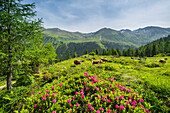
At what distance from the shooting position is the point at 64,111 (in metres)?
3.47

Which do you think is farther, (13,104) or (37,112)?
(13,104)

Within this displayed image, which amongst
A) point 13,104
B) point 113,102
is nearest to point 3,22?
point 13,104

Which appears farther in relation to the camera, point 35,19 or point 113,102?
point 35,19

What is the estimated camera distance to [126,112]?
3326 millimetres

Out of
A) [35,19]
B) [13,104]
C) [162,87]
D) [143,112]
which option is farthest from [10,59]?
[162,87]

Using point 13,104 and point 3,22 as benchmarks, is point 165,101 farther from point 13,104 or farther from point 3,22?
point 3,22

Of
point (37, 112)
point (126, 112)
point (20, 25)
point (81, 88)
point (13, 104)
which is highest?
point (20, 25)

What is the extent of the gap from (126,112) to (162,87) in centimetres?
416

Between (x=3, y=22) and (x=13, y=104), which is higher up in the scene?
(x=3, y=22)

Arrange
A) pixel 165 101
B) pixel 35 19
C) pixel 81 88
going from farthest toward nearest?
pixel 35 19, pixel 81 88, pixel 165 101

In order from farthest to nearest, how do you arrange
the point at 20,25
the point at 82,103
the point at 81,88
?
the point at 20,25 → the point at 81,88 → the point at 82,103

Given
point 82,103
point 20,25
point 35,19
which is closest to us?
point 82,103

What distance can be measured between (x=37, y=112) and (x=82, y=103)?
231 centimetres

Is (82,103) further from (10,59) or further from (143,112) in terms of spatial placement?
(10,59)
